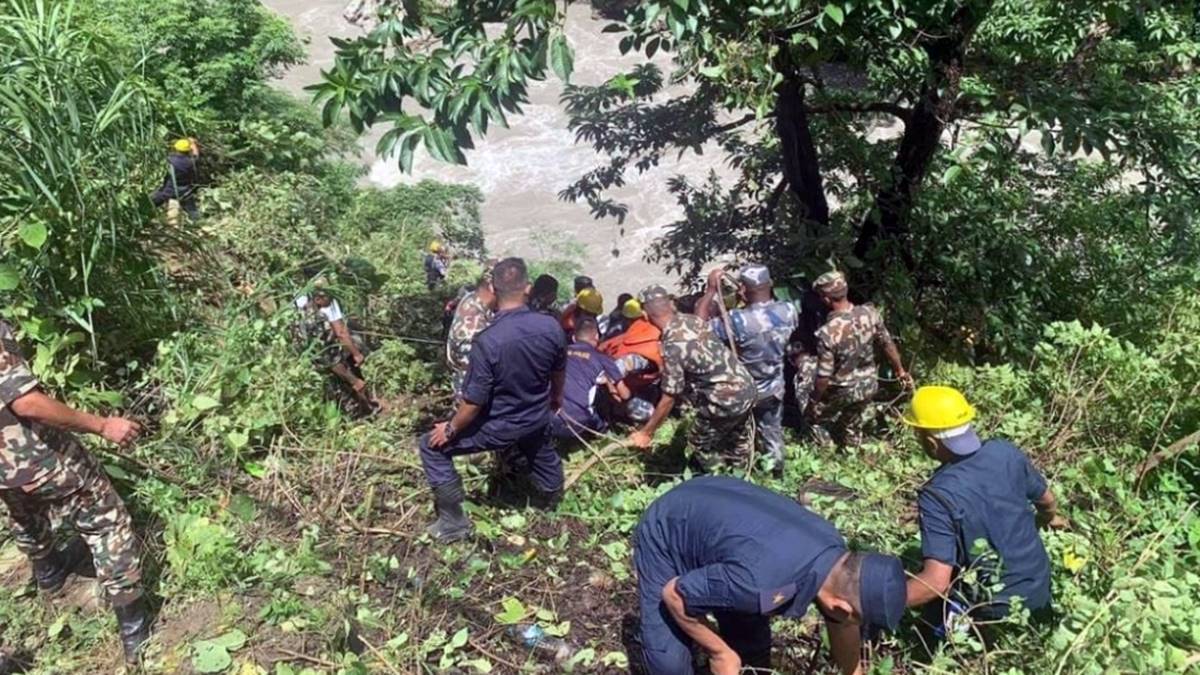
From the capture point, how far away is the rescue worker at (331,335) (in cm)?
545

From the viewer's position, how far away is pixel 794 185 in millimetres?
6016

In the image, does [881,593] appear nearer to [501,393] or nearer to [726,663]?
[726,663]

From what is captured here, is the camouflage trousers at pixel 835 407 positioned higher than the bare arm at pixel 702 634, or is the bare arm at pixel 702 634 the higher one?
the bare arm at pixel 702 634

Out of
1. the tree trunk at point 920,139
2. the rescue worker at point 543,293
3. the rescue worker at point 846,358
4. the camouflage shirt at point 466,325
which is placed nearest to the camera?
the camouflage shirt at point 466,325

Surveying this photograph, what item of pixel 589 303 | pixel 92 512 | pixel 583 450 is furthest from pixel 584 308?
pixel 92 512

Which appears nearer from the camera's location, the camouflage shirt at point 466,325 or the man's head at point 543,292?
the camouflage shirt at point 466,325

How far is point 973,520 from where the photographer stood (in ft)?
9.77

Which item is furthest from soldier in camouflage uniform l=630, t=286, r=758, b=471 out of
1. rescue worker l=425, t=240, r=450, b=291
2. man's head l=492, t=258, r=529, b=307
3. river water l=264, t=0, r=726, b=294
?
river water l=264, t=0, r=726, b=294

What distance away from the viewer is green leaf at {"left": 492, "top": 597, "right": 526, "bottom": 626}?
143 inches

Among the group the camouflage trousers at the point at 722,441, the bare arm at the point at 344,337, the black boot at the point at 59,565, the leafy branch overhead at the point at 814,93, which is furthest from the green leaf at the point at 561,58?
the black boot at the point at 59,565

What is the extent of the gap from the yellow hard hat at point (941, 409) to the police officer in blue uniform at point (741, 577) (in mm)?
565

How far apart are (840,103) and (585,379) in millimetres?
2949

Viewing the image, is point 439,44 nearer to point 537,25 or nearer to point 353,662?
point 537,25

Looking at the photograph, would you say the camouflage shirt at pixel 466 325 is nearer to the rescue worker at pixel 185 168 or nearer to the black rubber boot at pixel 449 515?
the black rubber boot at pixel 449 515
